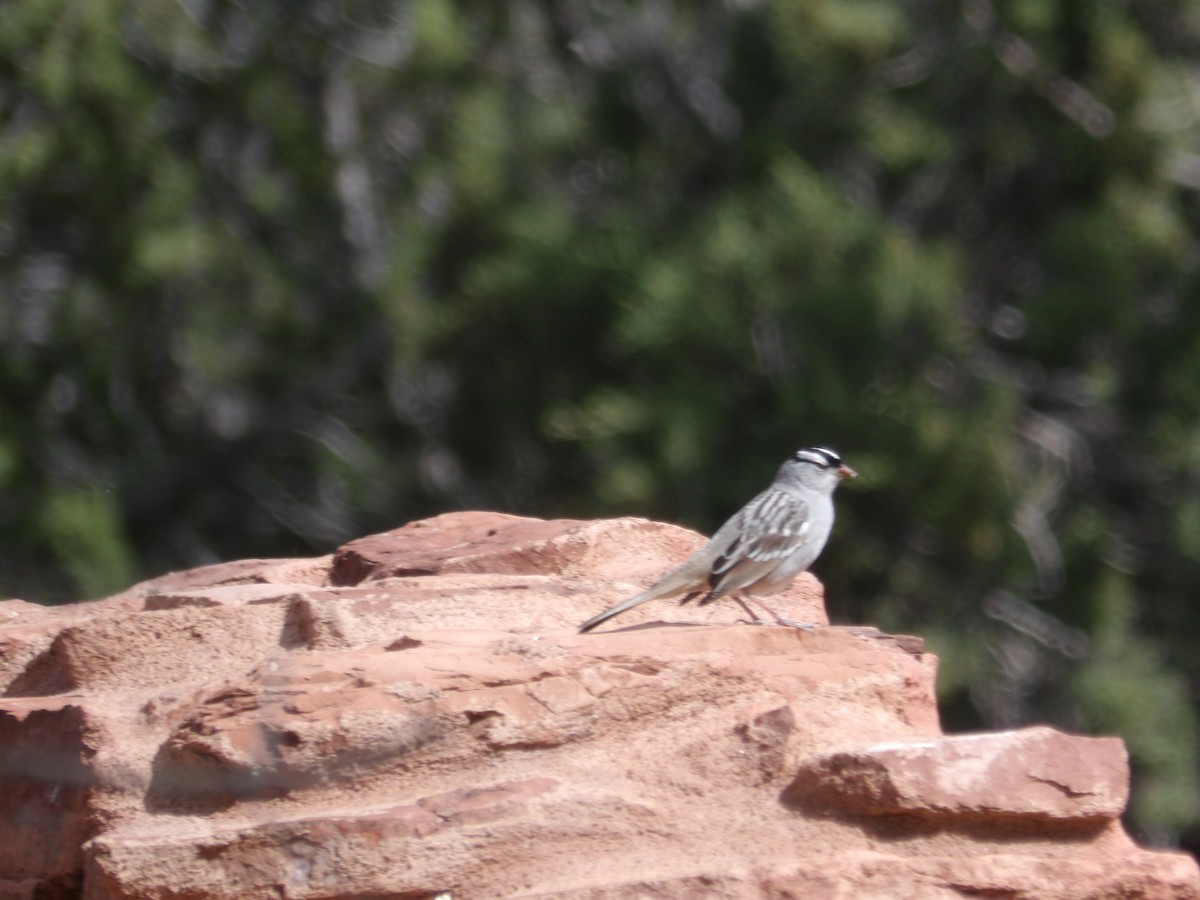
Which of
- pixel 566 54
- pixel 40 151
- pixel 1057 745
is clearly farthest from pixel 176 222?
pixel 1057 745

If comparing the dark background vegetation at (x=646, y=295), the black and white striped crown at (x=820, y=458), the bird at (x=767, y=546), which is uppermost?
the dark background vegetation at (x=646, y=295)

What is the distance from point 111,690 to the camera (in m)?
3.52

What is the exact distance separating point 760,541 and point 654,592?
718 millimetres

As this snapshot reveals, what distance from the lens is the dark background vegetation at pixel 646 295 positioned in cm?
763

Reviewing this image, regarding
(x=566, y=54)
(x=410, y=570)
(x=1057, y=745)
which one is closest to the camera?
(x=1057, y=745)

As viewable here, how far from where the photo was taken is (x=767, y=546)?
469cm

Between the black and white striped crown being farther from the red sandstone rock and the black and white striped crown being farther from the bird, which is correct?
the red sandstone rock

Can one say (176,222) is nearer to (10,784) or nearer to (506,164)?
(506,164)

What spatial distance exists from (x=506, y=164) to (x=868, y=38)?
179 cm

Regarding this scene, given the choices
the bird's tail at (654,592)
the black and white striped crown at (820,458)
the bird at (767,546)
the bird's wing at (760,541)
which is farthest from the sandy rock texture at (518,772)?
the black and white striped crown at (820,458)

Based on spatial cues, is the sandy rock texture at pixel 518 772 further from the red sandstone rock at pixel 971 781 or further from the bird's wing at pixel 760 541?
the bird's wing at pixel 760 541

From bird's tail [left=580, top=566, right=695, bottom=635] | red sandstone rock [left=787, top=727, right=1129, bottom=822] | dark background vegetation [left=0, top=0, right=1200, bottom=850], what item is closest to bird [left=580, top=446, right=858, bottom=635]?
bird's tail [left=580, top=566, right=695, bottom=635]

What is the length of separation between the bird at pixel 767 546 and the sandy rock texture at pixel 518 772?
43 cm

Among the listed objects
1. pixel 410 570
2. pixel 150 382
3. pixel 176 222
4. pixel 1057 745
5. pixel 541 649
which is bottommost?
pixel 1057 745
